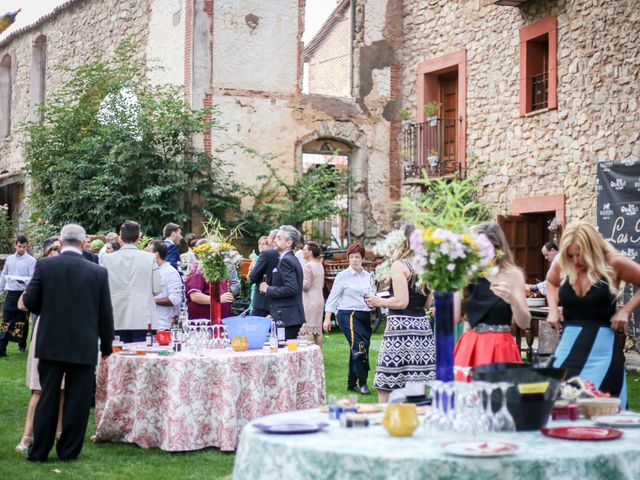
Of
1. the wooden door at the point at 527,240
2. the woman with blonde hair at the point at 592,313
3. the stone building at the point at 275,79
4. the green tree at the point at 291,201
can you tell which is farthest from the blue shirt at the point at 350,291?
the stone building at the point at 275,79

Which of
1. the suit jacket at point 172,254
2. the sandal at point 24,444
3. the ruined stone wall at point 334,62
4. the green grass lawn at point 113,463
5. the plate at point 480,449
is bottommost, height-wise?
the green grass lawn at point 113,463

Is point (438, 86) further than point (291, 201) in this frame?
Yes

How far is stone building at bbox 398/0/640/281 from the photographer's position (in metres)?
15.0

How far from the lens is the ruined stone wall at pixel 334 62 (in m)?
27.9

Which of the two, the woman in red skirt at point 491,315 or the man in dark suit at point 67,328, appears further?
the man in dark suit at point 67,328

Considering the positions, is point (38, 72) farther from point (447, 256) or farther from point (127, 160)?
point (447, 256)

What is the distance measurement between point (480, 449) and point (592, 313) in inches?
91.9

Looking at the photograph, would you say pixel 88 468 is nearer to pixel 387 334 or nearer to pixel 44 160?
pixel 387 334

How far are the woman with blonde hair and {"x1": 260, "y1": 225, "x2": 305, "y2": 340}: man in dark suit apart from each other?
13.2 ft

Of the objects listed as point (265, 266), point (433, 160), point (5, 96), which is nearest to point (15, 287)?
point (265, 266)

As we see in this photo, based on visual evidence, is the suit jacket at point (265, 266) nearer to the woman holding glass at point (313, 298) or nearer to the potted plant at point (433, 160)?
the woman holding glass at point (313, 298)

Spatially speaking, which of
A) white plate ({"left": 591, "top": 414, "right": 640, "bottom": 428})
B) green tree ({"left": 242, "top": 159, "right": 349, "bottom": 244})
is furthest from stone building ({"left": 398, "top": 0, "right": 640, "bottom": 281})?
white plate ({"left": 591, "top": 414, "right": 640, "bottom": 428})

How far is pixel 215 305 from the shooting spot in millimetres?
8469

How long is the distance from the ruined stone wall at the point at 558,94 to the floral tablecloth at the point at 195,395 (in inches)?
347
